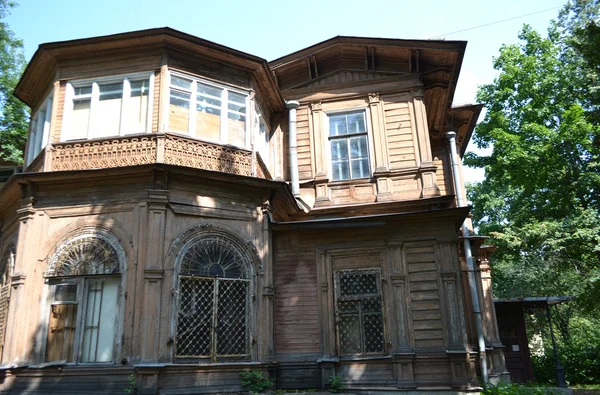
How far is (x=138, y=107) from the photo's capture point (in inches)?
395

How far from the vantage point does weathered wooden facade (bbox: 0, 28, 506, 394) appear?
28.3ft

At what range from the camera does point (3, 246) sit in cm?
1060

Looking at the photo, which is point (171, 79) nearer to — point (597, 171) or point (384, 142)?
point (384, 142)

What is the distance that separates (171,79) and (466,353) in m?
8.02

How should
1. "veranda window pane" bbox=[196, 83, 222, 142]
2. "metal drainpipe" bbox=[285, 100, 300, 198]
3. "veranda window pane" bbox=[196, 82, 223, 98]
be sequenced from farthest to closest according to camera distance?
"metal drainpipe" bbox=[285, 100, 300, 198]
"veranda window pane" bbox=[196, 82, 223, 98]
"veranda window pane" bbox=[196, 83, 222, 142]

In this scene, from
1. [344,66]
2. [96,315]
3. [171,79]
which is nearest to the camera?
[96,315]

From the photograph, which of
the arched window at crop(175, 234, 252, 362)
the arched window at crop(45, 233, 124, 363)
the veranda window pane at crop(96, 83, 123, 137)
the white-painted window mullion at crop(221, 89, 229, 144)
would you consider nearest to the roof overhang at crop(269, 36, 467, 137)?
the white-painted window mullion at crop(221, 89, 229, 144)

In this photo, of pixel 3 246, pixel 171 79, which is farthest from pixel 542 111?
pixel 3 246

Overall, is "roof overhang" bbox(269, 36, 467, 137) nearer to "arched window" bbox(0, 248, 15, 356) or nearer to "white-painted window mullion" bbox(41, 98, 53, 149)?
"white-painted window mullion" bbox(41, 98, 53, 149)

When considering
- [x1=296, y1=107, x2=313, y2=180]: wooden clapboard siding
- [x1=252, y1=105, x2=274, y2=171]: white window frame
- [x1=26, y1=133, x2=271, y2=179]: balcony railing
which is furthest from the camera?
[x1=296, y1=107, x2=313, y2=180]: wooden clapboard siding

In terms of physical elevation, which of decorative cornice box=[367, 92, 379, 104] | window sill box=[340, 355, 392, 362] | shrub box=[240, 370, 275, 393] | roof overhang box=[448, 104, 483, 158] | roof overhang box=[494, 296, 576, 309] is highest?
roof overhang box=[448, 104, 483, 158]

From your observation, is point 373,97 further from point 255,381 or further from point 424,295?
point 255,381

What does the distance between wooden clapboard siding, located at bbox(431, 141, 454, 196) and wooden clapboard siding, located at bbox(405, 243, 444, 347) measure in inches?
166

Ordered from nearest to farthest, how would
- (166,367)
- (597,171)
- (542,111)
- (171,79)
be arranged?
(166,367) < (171,79) < (597,171) < (542,111)
